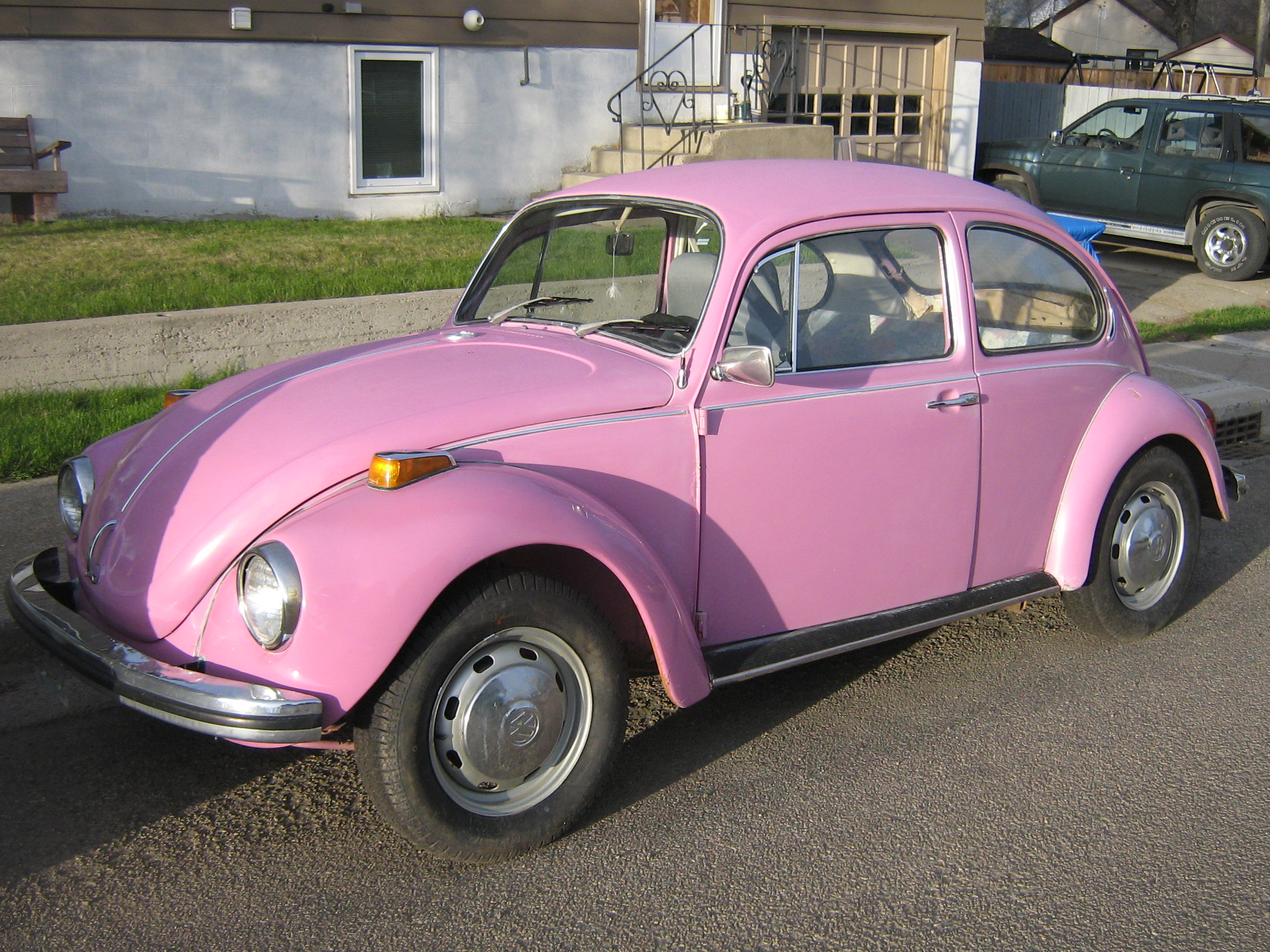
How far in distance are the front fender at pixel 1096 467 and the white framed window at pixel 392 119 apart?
923 cm

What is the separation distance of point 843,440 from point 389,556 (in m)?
1.57

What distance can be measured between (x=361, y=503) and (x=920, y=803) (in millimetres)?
1851

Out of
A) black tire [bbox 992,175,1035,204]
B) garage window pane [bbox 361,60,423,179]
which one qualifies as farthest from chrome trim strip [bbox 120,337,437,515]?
black tire [bbox 992,175,1035,204]

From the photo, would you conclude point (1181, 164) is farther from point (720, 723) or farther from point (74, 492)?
point (74, 492)

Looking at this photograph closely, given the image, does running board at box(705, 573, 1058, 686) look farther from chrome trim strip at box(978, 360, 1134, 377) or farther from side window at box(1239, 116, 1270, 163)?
side window at box(1239, 116, 1270, 163)

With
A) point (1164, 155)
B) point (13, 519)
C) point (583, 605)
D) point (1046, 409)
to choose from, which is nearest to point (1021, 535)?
point (1046, 409)

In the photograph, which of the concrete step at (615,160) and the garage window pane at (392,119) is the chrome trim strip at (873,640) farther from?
the garage window pane at (392,119)

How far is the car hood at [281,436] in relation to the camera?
10.5 ft

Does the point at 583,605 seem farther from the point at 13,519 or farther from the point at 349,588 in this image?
the point at 13,519

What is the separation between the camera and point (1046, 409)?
431 centimetres

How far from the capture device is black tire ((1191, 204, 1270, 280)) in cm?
1289

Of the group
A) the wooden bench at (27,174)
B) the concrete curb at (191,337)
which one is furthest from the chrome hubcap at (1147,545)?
the wooden bench at (27,174)

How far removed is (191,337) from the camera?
23.3ft

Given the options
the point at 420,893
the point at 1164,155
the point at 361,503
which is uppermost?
the point at 1164,155
